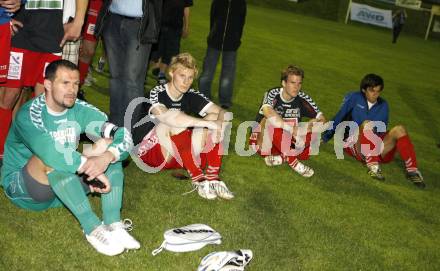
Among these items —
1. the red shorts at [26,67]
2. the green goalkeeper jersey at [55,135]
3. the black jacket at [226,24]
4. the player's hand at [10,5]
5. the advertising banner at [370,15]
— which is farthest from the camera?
the advertising banner at [370,15]

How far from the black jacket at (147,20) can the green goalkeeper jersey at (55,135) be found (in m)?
1.34

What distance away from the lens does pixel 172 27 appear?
9398mm

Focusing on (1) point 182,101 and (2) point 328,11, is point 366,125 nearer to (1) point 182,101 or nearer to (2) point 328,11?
(1) point 182,101

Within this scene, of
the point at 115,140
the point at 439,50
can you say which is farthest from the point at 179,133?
the point at 439,50

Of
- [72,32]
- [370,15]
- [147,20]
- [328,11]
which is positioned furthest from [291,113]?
[328,11]

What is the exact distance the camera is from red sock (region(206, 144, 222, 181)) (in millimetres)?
5250

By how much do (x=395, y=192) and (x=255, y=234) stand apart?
255 cm

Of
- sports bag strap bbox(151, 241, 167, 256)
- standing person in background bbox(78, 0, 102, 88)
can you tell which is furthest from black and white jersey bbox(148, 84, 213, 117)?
standing person in background bbox(78, 0, 102, 88)

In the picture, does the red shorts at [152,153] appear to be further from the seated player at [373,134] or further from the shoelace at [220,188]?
the seated player at [373,134]

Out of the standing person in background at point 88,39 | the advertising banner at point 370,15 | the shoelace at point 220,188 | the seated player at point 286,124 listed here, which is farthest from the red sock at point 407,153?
the advertising banner at point 370,15

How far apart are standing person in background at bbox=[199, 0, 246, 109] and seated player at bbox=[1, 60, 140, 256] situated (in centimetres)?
454

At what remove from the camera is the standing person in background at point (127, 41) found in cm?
547

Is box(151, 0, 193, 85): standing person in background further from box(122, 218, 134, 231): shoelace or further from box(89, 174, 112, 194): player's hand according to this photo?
box(89, 174, 112, 194): player's hand

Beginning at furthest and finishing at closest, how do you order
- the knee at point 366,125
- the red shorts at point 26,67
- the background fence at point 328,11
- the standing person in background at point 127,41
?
1. the background fence at point 328,11
2. the knee at point 366,125
3. the standing person in background at point 127,41
4. the red shorts at point 26,67
